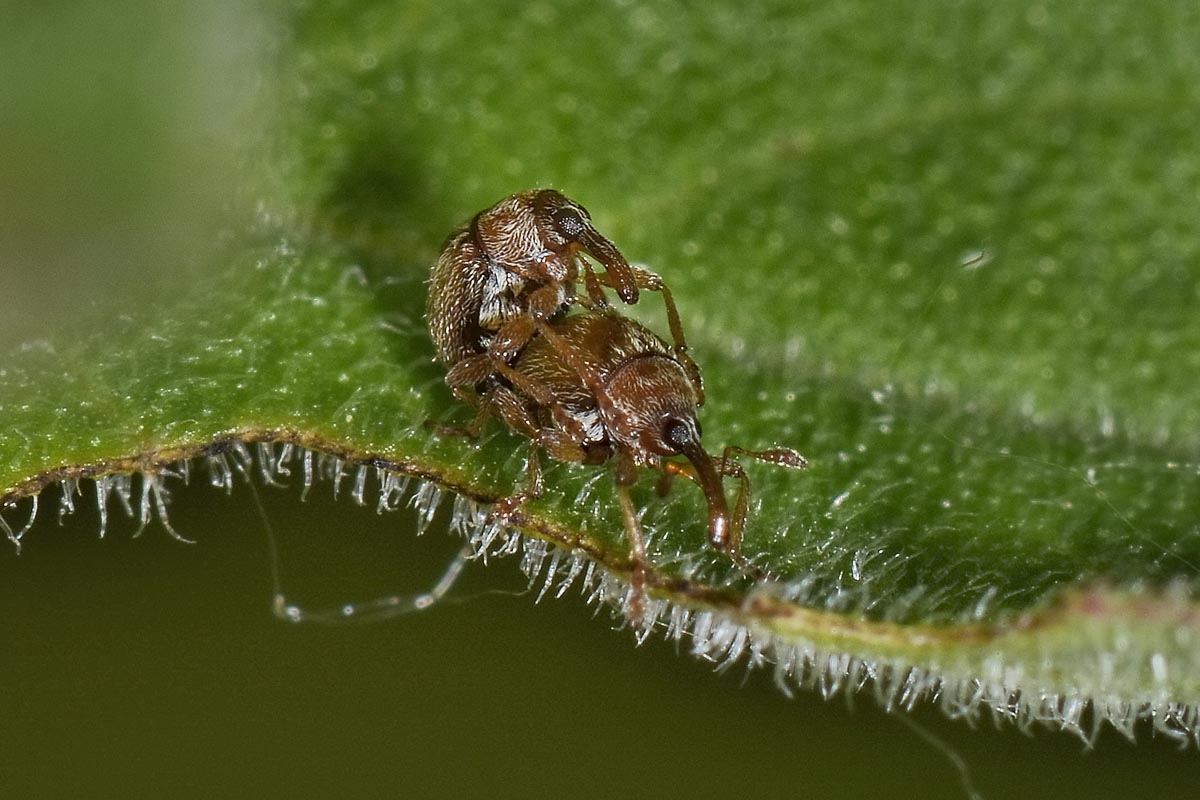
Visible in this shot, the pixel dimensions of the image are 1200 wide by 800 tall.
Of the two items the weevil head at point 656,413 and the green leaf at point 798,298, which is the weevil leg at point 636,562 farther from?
the weevil head at point 656,413

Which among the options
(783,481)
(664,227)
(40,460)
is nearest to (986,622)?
(783,481)

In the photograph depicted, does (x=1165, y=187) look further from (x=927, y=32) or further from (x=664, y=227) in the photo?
(x=664, y=227)

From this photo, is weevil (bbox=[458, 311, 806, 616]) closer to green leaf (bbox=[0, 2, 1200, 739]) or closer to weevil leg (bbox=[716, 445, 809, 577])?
weevil leg (bbox=[716, 445, 809, 577])

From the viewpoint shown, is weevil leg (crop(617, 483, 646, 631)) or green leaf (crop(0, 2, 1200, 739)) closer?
weevil leg (crop(617, 483, 646, 631))

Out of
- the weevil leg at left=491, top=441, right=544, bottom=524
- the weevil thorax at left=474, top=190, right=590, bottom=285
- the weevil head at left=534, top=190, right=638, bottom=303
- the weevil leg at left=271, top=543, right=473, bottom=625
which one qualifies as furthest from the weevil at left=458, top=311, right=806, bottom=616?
the weevil leg at left=271, top=543, right=473, bottom=625

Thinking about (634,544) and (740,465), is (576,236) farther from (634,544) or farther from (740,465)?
(634,544)

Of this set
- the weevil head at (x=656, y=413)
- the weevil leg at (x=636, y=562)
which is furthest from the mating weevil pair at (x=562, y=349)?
the weevil leg at (x=636, y=562)

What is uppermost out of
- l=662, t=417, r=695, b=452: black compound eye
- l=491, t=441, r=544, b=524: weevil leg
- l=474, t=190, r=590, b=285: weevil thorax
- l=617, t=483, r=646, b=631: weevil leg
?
l=474, t=190, r=590, b=285: weevil thorax
